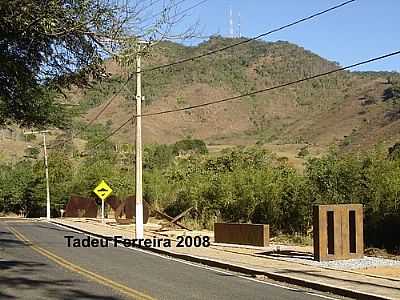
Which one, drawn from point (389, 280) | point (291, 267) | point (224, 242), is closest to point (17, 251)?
point (224, 242)

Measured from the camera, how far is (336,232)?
812 inches

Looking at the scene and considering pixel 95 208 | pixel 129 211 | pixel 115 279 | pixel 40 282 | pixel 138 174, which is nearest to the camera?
pixel 40 282

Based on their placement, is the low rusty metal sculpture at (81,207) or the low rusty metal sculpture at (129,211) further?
the low rusty metal sculpture at (81,207)

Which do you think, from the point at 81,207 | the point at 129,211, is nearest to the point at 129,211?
the point at 129,211

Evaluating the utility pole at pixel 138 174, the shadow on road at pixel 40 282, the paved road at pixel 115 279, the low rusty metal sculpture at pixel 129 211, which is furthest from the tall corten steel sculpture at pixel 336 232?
the low rusty metal sculpture at pixel 129 211

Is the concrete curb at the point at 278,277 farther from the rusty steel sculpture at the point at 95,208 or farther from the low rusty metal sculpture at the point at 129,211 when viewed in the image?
the rusty steel sculpture at the point at 95,208

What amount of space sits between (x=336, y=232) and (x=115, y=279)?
7.02m

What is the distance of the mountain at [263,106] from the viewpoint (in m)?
104

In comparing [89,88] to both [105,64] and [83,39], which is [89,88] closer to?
[105,64]

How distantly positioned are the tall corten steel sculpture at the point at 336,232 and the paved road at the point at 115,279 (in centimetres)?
324

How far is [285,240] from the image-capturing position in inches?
1177

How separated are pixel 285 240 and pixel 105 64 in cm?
1779

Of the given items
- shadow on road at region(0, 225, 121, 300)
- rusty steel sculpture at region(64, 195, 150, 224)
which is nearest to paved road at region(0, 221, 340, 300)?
shadow on road at region(0, 225, 121, 300)

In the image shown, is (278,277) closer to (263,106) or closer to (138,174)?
(138,174)
